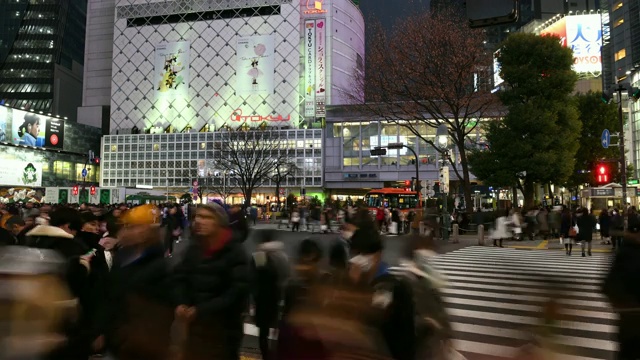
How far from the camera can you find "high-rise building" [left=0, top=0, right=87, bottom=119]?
100 metres

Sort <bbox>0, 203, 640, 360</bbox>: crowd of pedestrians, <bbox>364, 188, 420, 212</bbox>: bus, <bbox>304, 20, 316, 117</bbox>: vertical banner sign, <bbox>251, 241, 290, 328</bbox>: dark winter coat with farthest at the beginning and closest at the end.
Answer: <bbox>304, 20, 316, 117</bbox>: vertical banner sign → <bbox>364, 188, 420, 212</bbox>: bus → <bbox>251, 241, 290, 328</bbox>: dark winter coat → <bbox>0, 203, 640, 360</bbox>: crowd of pedestrians

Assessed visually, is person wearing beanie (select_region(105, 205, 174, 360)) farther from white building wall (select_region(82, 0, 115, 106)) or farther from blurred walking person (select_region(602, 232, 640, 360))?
white building wall (select_region(82, 0, 115, 106))

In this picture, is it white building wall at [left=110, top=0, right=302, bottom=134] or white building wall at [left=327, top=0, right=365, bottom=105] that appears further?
white building wall at [left=110, top=0, right=302, bottom=134]

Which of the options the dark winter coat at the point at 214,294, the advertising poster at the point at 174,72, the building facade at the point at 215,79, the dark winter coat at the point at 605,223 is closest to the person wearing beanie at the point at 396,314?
the dark winter coat at the point at 214,294

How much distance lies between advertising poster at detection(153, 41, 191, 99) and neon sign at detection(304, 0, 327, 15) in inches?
952

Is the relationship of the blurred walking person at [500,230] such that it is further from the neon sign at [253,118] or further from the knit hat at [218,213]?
the neon sign at [253,118]

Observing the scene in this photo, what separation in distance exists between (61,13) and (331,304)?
126473 millimetres

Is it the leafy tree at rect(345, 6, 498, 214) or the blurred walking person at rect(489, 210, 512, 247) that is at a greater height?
the leafy tree at rect(345, 6, 498, 214)

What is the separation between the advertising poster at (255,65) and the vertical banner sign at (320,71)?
8.59 m

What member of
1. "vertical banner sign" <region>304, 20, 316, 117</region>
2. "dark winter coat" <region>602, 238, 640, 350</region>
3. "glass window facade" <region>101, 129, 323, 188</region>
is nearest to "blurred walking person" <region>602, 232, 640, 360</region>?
"dark winter coat" <region>602, 238, 640, 350</region>

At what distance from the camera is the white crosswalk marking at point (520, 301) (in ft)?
6.42

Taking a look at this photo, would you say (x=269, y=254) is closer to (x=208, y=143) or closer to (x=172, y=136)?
(x=208, y=143)

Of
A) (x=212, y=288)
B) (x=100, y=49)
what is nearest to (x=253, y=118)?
(x=100, y=49)

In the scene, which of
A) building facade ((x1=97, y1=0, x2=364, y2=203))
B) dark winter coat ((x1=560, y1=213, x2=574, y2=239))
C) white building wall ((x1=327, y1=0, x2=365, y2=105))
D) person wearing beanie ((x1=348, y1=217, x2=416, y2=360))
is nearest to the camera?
person wearing beanie ((x1=348, y1=217, x2=416, y2=360))
